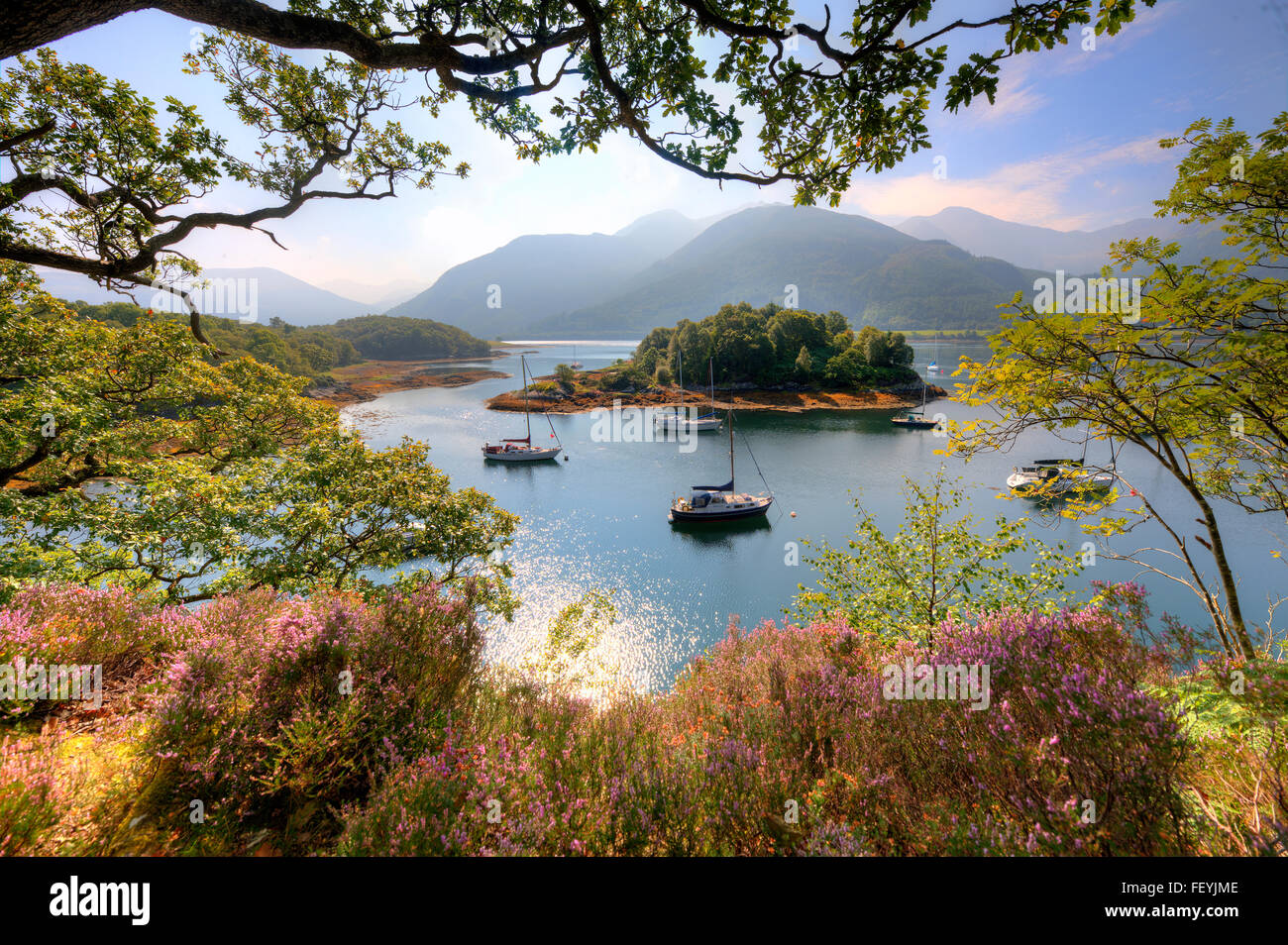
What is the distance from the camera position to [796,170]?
390 centimetres

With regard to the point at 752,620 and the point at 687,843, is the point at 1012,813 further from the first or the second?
the point at 752,620

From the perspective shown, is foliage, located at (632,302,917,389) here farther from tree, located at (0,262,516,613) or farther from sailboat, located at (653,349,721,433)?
tree, located at (0,262,516,613)

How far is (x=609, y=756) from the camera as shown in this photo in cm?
327

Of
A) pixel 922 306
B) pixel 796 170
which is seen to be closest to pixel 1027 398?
pixel 796 170

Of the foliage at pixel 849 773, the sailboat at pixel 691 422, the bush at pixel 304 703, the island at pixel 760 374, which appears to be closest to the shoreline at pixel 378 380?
the island at pixel 760 374

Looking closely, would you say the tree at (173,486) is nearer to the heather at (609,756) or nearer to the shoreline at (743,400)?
the heather at (609,756)

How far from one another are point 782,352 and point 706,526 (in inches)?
1812

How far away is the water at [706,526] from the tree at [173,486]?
22.9ft

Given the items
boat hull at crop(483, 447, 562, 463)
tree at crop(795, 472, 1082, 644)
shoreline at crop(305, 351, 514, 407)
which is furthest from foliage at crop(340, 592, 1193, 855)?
shoreline at crop(305, 351, 514, 407)

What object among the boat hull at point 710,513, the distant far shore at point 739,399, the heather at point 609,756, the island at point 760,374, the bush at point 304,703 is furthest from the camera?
the island at point 760,374

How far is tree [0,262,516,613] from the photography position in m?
6.11

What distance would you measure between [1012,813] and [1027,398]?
14.3 feet

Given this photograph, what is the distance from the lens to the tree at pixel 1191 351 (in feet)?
11.8

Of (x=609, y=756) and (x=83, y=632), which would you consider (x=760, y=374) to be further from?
(x=83, y=632)
